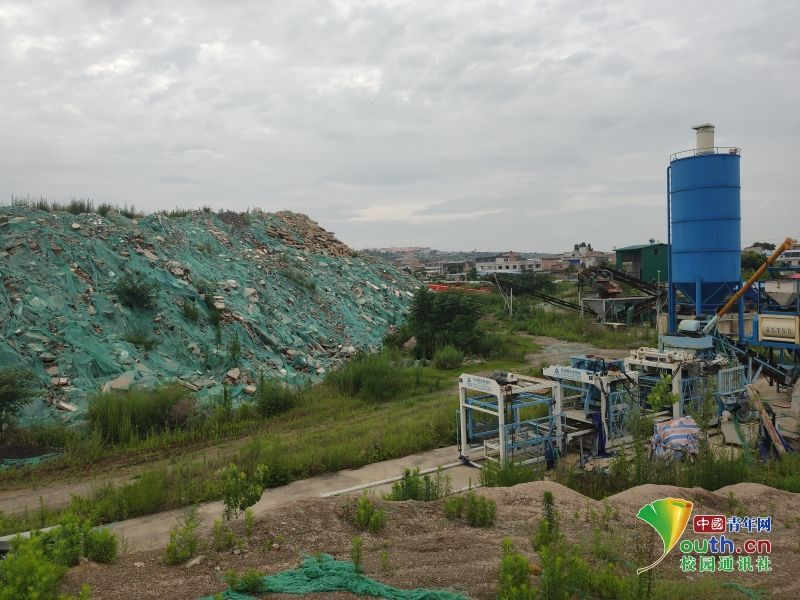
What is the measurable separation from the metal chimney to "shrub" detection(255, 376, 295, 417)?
13701 mm

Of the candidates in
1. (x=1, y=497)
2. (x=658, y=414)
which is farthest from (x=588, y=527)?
(x=1, y=497)

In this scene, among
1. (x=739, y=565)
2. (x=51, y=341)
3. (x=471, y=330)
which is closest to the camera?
(x=739, y=565)

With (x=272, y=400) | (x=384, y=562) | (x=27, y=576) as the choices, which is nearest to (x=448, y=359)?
(x=272, y=400)

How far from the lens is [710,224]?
54.7ft

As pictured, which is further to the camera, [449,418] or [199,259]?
[199,259]

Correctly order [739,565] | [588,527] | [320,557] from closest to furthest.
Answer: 1. [320,557]
2. [739,565]
3. [588,527]

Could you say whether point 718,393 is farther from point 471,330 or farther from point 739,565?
point 471,330

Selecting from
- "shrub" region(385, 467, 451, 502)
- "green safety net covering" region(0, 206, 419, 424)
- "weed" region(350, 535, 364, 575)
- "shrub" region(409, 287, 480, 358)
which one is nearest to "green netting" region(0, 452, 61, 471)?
"green safety net covering" region(0, 206, 419, 424)

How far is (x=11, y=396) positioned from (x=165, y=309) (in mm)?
6089

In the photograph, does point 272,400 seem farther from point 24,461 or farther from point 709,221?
point 709,221

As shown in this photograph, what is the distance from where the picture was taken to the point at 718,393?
11.1 m

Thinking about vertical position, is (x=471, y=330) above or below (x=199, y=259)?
below

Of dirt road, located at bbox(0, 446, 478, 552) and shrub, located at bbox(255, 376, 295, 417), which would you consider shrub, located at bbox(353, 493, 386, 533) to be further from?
shrub, located at bbox(255, 376, 295, 417)

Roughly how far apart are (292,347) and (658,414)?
10990mm
